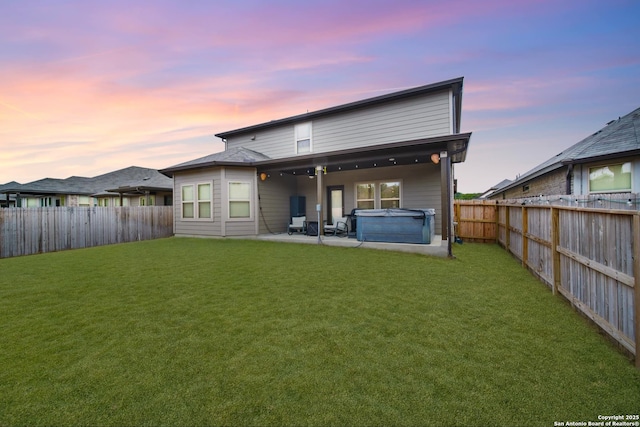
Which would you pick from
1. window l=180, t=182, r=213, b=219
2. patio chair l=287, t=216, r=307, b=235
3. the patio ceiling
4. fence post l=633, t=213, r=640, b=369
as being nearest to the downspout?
the patio ceiling

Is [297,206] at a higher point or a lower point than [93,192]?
lower

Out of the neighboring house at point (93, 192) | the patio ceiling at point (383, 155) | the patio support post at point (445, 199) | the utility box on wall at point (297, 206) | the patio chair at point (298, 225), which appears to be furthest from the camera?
the neighboring house at point (93, 192)

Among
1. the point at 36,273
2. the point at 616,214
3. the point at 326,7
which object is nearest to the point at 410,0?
the point at 326,7

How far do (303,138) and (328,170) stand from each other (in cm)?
235

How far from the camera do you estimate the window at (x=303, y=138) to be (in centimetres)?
1286

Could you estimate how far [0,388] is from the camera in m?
2.02

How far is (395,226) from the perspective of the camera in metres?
8.47

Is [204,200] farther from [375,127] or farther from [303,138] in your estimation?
[375,127]

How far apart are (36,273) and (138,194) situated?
16.3 metres

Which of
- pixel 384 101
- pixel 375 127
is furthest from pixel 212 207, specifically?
pixel 384 101

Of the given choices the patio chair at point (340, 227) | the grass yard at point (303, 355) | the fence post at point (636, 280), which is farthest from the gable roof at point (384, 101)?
the fence post at point (636, 280)

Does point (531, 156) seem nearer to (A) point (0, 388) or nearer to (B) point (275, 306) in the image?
(B) point (275, 306)

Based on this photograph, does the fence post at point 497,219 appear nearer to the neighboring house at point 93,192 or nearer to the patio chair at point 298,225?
the patio chair at point 298,225

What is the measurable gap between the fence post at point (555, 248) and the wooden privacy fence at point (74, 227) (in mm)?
14978
